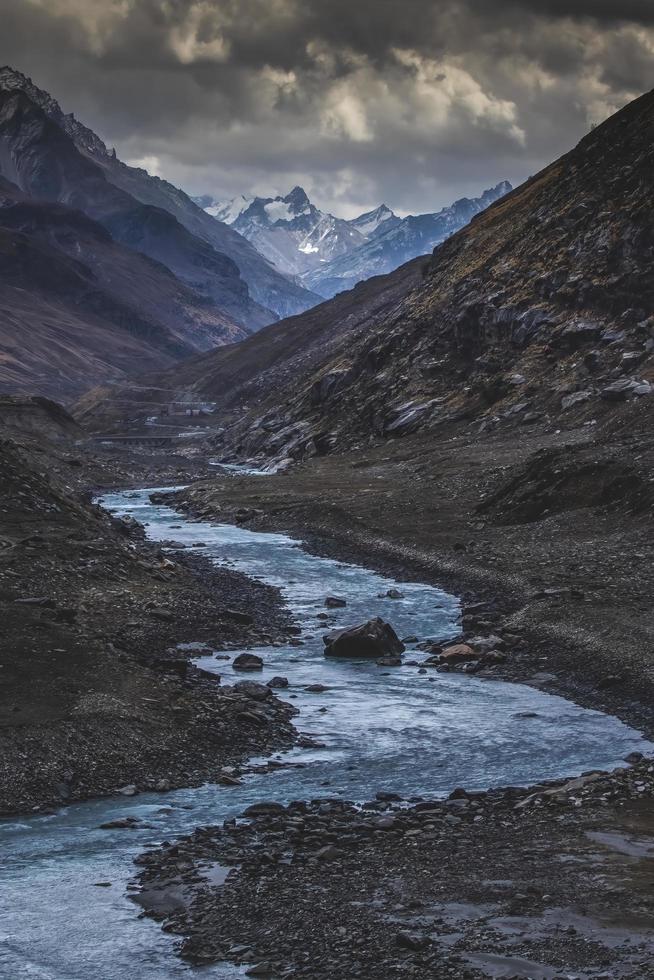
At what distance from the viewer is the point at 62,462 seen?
10906 centimetres

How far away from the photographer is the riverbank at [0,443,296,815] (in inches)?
952

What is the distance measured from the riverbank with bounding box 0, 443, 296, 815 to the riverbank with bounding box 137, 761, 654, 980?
13.0 feet

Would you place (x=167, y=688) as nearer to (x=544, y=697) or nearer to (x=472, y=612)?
(x=544, y=697)

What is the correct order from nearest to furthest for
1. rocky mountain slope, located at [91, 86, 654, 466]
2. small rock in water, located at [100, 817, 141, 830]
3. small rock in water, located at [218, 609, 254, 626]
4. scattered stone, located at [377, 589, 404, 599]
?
small rock in water, located at [100, 817, 141, 830] → small rock in water, located at [218, 609, 254, 626] → scattered stone, located at [377, 589, 404, 599] → rocky mountain slope, located at [91, 86, 654, 466]

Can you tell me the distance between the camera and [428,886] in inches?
726

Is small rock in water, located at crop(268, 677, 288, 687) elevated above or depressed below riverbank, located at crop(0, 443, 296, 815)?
below

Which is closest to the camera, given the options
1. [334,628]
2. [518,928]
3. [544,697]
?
[518,928]

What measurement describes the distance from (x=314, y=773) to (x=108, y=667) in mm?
7710

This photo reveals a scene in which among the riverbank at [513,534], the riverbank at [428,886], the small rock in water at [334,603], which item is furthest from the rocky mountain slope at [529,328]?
the riverbank at [428,886]

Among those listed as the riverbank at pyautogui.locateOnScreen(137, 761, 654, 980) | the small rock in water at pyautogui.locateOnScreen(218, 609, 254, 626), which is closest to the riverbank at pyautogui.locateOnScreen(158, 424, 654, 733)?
the riverbank at pyautogui.locateOnScreen(137, 761, 654, 980)

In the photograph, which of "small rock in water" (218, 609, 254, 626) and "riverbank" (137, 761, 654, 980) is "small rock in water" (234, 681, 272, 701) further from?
"small rock in water" (218, 609, 254, 626)

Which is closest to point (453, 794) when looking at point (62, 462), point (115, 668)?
point (115, 668)

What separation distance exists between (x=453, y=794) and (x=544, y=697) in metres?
9.01

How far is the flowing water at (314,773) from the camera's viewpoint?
16.9m
